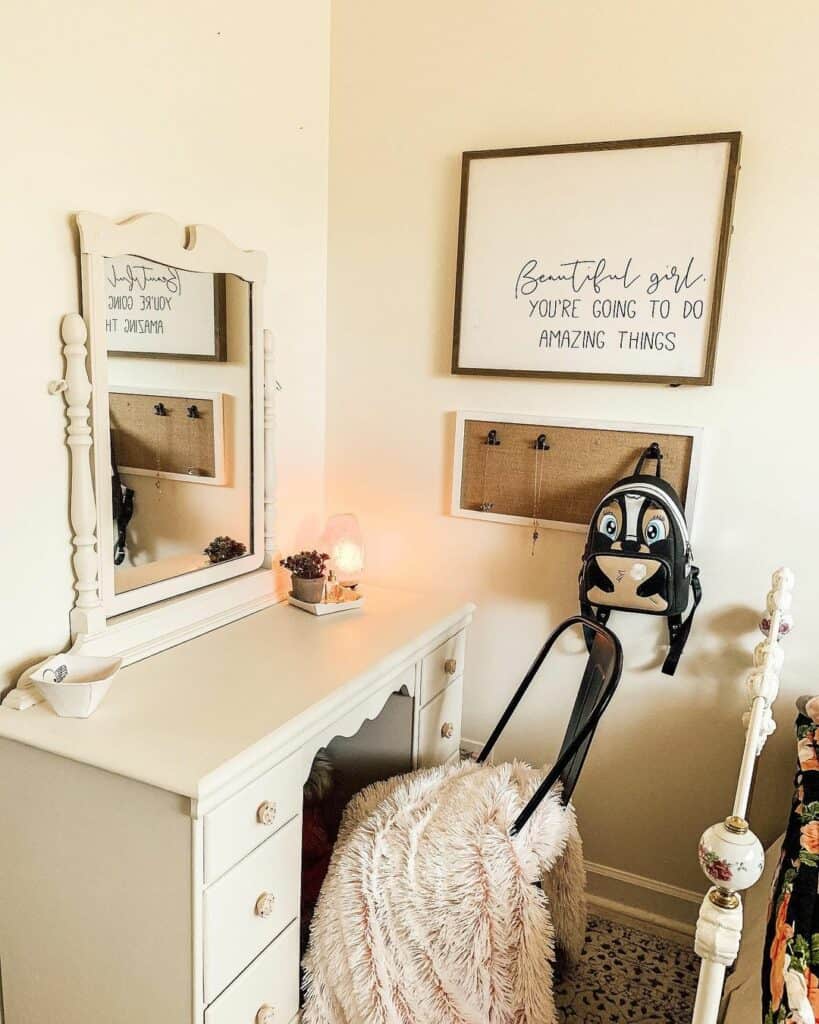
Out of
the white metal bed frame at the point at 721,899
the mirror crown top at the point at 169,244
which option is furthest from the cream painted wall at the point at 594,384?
the white metal bed frame at the point at 721,899

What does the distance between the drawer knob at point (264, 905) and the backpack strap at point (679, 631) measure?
3.50ft

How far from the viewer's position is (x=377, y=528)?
2.25 metres

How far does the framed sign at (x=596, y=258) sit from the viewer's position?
69.1 inches

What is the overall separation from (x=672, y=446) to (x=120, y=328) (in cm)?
123

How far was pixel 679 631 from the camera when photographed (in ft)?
6.13

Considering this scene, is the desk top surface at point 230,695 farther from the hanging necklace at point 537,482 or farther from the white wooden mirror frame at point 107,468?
the hanging necklace at point 537,482

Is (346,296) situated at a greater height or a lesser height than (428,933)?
greater

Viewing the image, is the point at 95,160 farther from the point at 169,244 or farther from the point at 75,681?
the point at 75,681

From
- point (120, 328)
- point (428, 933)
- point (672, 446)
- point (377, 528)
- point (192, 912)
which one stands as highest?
point (120, 328)

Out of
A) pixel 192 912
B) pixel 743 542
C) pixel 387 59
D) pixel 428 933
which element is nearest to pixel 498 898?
pixel 428 933

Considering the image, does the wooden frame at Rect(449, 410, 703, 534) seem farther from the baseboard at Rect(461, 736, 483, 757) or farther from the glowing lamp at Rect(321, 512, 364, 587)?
the baseboard at Rect(461, 736, 483, 757)

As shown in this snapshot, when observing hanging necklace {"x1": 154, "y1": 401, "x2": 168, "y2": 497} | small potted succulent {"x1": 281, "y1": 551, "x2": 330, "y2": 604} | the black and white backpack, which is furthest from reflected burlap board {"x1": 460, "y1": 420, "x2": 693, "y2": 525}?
hanging necklace {"x1": 154, "y1": 401, "x2": 168, "y2": 497}

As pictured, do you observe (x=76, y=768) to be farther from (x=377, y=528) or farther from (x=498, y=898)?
(x=377, y=528)

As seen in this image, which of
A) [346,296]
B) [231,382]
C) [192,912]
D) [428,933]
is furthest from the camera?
[346,296]
